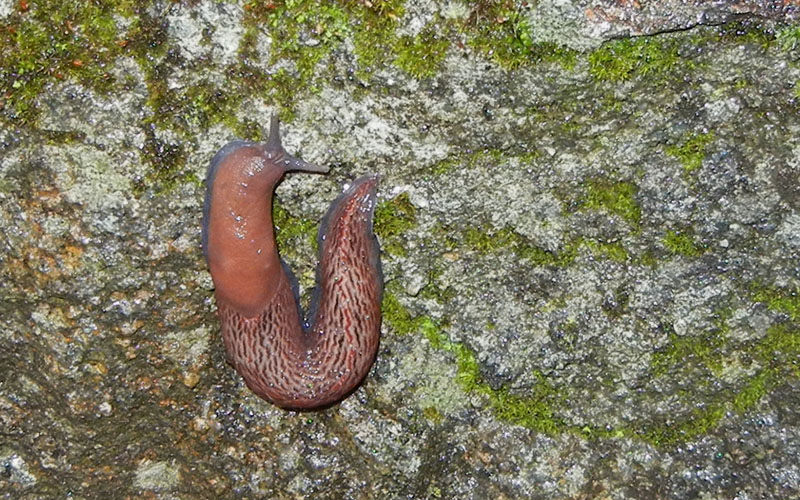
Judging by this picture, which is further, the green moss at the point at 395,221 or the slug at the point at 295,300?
the green moss at the point at 395,221

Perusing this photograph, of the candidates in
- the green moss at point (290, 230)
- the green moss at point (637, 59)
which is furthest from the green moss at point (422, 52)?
the green moss at point (290, 230)

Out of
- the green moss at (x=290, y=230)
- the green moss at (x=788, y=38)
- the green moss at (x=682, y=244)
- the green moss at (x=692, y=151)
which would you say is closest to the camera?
the green moss at (x=788, y=38)

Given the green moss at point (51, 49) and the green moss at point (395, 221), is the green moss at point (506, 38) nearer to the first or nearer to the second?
the green moss at point (395, 221)

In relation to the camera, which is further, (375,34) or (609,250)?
(609,250)

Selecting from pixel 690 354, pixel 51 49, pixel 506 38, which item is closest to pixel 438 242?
pixel 506 38

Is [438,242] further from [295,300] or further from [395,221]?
[295,300]

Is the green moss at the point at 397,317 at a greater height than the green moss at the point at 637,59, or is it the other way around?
the green moss at the point at 637,59
